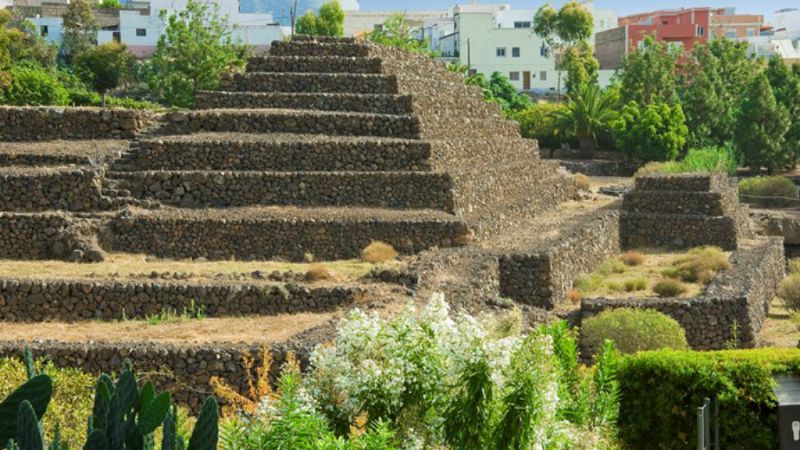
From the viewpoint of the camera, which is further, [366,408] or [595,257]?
[595,257]

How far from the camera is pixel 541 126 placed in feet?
194

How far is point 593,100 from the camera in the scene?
58062 mm

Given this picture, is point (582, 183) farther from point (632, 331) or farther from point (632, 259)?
point (632, 331)

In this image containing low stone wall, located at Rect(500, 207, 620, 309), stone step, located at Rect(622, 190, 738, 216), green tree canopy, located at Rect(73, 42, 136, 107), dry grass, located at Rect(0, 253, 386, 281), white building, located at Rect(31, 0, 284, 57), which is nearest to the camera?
dry grass, located at Rect(0, 253, 386, 281)

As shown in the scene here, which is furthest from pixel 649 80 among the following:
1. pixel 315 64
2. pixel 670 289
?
pixel 670 289

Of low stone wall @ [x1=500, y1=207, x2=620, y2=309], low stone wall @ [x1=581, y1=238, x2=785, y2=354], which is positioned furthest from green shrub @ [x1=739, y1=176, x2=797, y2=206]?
low stone wall @ [x1=581, y1=238, x2=785, y2=354]

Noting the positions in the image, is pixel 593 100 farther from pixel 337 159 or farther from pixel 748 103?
pixel 337 159

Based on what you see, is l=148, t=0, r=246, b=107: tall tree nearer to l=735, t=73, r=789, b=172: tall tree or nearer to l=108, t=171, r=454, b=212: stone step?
l=108, t=171, r=454, b=212: stone step

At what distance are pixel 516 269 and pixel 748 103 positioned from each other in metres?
29.2

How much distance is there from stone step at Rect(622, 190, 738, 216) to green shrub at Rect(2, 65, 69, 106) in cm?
1909

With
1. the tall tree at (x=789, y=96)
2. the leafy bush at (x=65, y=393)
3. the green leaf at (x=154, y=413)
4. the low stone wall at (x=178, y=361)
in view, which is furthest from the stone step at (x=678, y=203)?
the green leaf at (x=154, y=413)

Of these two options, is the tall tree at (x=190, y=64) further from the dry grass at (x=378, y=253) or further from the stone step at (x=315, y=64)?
the dry grass at (x=378, y=253)

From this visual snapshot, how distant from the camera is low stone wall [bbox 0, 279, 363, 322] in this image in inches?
890

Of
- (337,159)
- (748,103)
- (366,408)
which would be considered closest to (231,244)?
(337,159)
